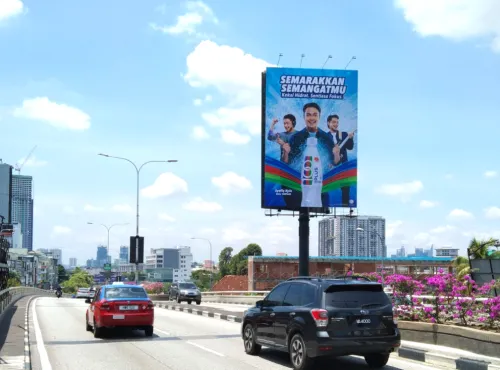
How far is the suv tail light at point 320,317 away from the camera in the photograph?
10.6 meters

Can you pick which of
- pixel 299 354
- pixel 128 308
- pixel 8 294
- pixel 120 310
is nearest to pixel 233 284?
pixel 8 294

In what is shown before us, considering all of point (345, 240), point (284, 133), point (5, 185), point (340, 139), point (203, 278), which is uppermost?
point (5, 185)

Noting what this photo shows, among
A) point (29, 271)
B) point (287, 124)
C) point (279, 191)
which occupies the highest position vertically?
point (287, 124)

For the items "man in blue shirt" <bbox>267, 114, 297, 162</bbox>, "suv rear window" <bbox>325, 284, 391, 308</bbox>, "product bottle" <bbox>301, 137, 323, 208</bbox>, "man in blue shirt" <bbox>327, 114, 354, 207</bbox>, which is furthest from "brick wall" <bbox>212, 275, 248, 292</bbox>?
"suv rear window" <bbox>325, 284, 391, 308</bbox>

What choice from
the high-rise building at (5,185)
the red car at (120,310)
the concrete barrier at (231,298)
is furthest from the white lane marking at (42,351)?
the high-rise building at (5,185)

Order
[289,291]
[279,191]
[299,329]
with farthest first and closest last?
[279,191] < [289,291] < [299,329]

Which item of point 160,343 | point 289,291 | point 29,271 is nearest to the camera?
point 289,291

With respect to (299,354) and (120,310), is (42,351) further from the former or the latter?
(299,354)

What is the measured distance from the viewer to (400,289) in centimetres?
1572

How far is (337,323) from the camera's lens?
1068 centimetres

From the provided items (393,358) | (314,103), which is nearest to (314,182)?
(314,103)

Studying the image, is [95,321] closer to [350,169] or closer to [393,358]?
[393,358]

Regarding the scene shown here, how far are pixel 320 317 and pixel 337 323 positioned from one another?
32 cm

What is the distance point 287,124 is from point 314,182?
12.1 ft
